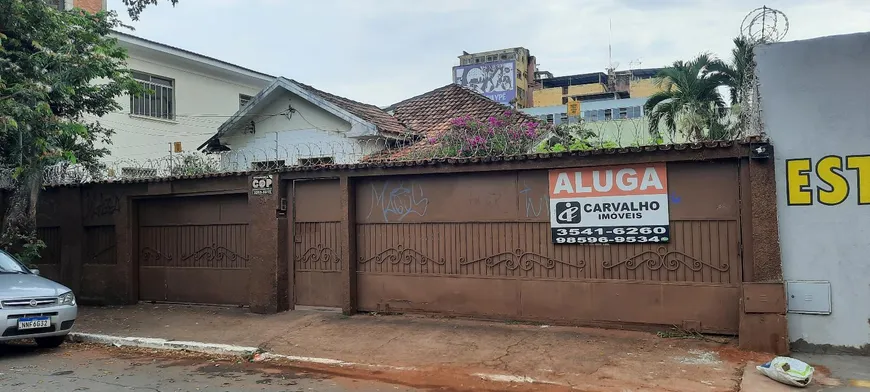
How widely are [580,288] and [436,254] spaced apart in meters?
2.33

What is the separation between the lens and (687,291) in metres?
8.00

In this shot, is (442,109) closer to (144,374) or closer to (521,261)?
(521,261)

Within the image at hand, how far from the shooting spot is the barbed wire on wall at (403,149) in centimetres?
921

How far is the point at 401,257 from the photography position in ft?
32.6

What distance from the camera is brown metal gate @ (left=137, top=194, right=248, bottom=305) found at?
11359 millimetres

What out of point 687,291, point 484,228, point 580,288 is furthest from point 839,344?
point 484,228

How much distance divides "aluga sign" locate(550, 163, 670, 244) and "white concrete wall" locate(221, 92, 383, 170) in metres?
8.17

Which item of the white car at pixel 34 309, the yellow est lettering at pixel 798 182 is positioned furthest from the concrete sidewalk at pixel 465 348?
the yellow est lettering at pixel 798 182

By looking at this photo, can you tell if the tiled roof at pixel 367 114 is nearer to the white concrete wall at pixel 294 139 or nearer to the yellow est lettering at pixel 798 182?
the white concrete wall at pixel 294 139

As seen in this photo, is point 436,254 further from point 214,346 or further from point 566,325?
point 214,346

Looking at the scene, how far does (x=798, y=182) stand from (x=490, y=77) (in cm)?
4470

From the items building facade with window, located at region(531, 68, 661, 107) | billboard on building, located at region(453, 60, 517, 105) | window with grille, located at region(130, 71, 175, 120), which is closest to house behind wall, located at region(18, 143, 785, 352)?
window with grille, located at region(130, 71, 175, 120)

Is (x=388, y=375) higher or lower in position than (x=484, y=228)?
lower

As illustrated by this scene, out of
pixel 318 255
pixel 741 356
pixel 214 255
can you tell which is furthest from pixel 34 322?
pixel 741 356
